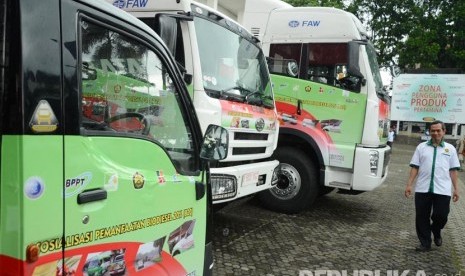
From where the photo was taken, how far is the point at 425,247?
548 centimetres

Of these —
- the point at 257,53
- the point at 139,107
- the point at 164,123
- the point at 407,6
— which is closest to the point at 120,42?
the point at 139,107

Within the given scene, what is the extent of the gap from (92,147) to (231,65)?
10.7ft

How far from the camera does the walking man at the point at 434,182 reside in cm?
539

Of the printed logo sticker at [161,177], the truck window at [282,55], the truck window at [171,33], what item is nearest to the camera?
the printed logo sticker at [161,177]

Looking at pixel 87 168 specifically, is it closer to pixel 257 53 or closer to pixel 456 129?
pixel 257 53

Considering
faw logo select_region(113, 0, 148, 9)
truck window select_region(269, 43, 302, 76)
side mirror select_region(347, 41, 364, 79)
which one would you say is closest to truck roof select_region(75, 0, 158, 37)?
faw logo select_region(113, 0, 148, 9)

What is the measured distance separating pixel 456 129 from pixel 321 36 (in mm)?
20249

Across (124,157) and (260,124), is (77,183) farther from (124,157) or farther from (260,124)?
Answer: (260,124)

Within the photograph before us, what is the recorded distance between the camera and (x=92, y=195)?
67.6 inches

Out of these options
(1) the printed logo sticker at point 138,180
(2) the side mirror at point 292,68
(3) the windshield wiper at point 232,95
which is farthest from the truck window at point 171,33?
(2) the side mirror at point 292,68

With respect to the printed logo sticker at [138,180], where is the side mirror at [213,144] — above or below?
above

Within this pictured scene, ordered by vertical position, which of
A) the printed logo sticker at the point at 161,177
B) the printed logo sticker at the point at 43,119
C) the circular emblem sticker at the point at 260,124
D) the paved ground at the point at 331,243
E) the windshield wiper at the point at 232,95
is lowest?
the paved ground at the point at 331,243

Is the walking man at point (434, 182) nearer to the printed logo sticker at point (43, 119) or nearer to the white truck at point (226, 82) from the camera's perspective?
the white truck at point (226, 82)

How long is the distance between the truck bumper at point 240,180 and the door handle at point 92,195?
240 centimetres
